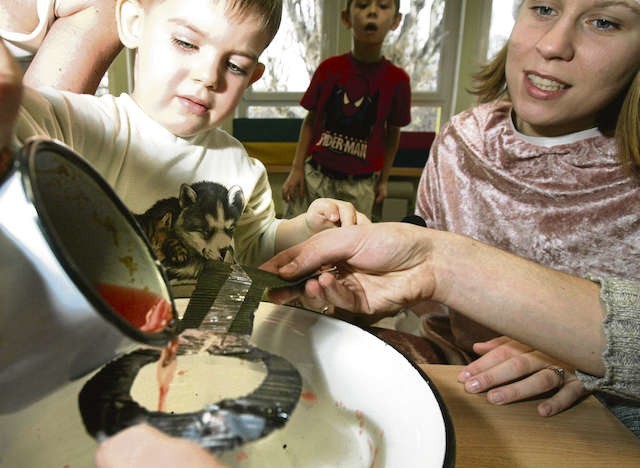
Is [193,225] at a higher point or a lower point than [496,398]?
higher

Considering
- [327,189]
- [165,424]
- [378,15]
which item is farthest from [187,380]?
[378,15]

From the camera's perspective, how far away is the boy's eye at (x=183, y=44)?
27.0 inches

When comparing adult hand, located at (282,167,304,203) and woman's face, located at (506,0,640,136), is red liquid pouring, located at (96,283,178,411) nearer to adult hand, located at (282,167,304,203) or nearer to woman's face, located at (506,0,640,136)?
woman's face, located at (506,0,640,136)

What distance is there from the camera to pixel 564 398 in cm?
65

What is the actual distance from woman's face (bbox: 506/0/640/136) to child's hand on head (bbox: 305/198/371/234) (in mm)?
428

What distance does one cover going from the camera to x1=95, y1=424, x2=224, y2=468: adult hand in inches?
15.3

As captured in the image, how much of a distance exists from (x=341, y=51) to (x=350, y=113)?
5.47 ft

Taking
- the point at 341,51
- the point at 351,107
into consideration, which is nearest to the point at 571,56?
the point at 351,107

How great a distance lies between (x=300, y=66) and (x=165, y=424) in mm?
3543

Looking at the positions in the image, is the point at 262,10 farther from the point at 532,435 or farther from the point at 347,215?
the point at 532,435

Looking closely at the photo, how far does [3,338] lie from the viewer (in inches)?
12.0

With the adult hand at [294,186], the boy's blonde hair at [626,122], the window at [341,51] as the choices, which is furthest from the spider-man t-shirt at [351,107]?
the window at [341,51]

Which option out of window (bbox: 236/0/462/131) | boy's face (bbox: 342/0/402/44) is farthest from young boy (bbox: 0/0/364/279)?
window (bbox: 236/0/462/131)

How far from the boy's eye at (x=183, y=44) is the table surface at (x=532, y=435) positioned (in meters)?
0.58
